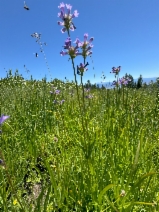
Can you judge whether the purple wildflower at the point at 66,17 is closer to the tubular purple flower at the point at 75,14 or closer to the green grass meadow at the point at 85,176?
the tubular purple flower at the point at 75,14

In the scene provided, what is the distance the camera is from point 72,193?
1.68 meters

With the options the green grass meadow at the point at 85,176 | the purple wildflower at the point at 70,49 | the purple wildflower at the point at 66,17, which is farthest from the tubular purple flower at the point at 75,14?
the green grass meadow at the point at 85,176

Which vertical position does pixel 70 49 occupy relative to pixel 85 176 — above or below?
above

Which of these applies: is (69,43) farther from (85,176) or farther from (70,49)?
(85,176)

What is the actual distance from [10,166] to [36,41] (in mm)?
1673

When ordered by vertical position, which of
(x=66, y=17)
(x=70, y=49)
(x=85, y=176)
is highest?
(x=66, y=17)

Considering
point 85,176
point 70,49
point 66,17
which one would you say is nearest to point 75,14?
point 66,17

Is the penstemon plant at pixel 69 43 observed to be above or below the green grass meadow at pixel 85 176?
above

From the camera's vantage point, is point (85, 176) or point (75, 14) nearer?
point (85, 176)

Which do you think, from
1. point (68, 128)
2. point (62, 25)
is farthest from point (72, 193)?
point (68, 128)

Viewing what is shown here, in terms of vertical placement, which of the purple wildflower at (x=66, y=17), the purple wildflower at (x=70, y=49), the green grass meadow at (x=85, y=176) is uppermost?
the purple wildflower at (x=66, y=17)

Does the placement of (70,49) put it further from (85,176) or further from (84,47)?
(85,176)

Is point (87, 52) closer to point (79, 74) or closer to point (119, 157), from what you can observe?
point (79, 74)

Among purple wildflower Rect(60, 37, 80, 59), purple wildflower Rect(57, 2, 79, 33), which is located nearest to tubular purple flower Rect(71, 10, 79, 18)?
purple wildflower Rect(57, 2, 79, 33)
